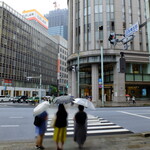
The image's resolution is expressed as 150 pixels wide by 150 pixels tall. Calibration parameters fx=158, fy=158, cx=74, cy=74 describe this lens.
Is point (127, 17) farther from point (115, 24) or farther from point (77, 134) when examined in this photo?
point (77, 134)

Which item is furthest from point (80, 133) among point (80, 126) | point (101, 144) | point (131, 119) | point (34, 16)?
point (34, 16)

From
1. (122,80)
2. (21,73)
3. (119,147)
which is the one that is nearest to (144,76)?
(122,80)

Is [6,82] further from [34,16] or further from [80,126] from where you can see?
[34,16]

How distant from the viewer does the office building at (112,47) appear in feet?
112

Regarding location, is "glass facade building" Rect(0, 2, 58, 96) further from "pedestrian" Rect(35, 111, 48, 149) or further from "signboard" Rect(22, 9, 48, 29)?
"pedestrian" Rect(35, 111, 48, 149)

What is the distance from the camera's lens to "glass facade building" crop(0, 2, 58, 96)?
196ft

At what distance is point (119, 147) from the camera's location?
6.05m

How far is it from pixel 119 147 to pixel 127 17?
35.8 m

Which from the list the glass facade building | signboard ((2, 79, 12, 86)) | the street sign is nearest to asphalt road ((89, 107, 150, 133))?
the street sign

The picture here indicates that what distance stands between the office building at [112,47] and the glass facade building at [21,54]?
32.7 m

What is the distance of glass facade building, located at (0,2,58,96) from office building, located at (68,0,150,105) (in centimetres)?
3274

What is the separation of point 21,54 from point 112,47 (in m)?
46.1

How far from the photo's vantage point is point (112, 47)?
3466 centimetres

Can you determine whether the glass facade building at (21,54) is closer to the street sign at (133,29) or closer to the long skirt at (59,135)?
the street sign at (133,29)
